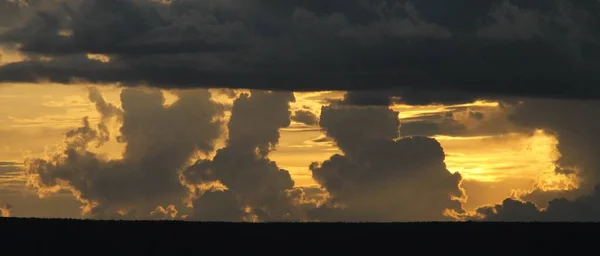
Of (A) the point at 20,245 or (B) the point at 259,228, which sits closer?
(A) the point at 20,245

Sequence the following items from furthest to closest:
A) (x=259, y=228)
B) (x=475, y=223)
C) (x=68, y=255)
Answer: (x=475, y=223), (x=259, y=228), (x=68, y=255)

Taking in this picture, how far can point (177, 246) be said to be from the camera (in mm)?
78938

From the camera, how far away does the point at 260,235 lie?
85.9 metres

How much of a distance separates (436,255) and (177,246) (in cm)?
1651

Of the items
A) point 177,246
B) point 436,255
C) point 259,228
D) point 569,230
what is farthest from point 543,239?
point 177,246

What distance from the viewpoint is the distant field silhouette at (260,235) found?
79062mm

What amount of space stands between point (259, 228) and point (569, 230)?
2336 centimetres

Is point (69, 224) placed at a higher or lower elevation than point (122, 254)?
higher

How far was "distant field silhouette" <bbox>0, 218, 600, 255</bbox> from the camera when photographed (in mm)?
79062

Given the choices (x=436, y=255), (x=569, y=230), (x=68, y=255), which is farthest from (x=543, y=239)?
(x=68, y=255)

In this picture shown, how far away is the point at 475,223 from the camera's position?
97.2 meters

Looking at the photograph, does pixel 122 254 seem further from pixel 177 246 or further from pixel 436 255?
pixel 436 255

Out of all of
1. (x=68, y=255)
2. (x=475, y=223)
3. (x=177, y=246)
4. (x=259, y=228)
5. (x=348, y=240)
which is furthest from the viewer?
(x=475, y=223)

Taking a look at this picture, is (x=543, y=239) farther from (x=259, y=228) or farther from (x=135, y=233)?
(x=135, y=233)
